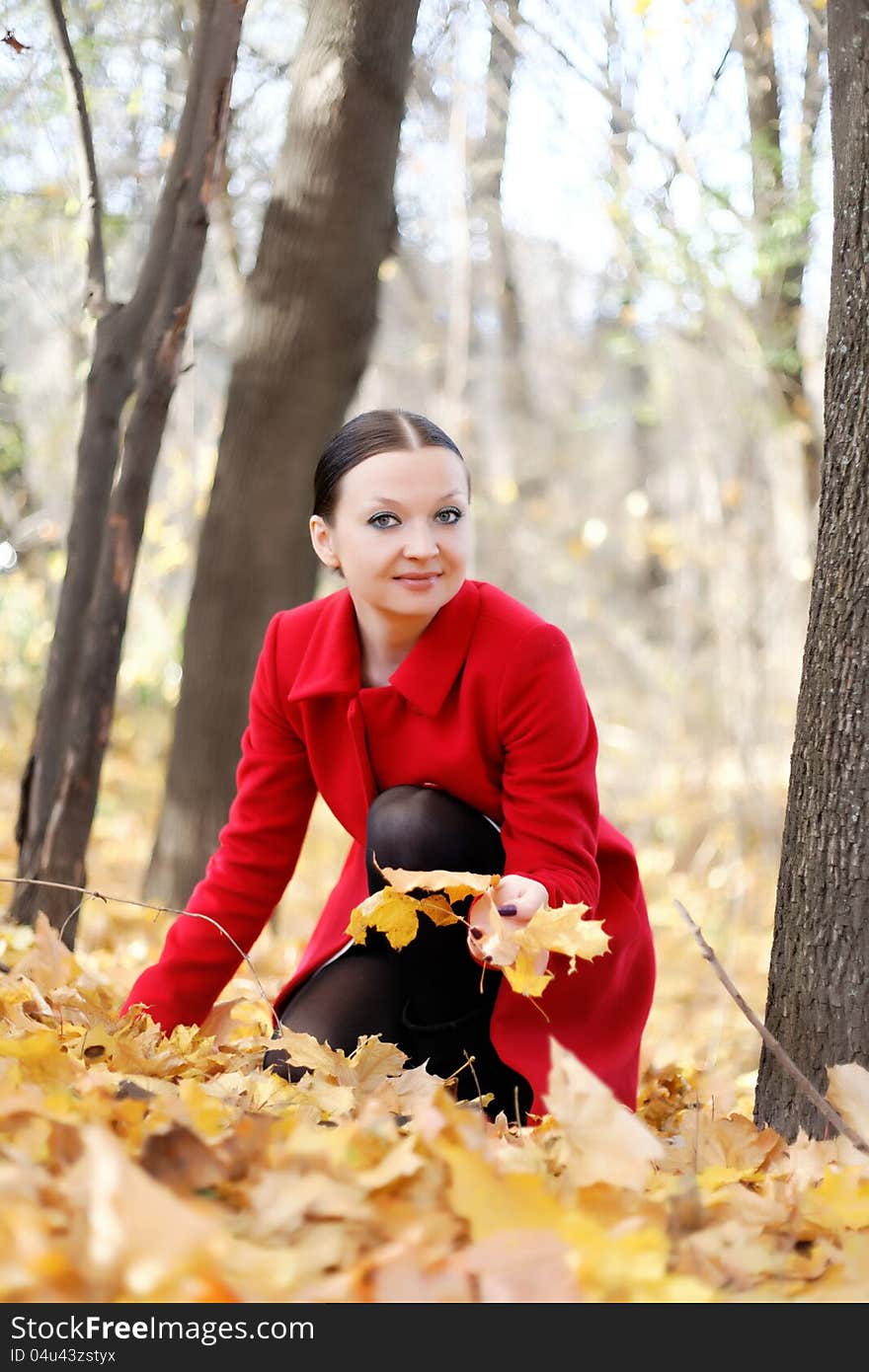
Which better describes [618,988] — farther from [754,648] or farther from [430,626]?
[754,648]

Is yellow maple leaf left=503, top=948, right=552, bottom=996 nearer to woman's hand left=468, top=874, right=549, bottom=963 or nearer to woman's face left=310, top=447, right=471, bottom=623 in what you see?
woman's hand left=468, top=874, right=549, bottom=963

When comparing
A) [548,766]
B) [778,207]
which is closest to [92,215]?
[548,766]

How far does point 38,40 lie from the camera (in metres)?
3.10

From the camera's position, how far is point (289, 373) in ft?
12.0

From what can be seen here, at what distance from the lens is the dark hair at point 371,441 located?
1947 mm

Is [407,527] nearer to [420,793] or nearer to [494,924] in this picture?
[420,793]

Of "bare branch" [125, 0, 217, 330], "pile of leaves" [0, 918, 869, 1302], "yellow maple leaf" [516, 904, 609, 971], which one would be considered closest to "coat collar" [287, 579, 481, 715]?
"yellow maple leaf" [516, 904, 609, 971]

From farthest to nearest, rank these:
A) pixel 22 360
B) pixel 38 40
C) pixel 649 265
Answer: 1. pixel 22 360
2. pixel 649 265
3. pixel 38 40

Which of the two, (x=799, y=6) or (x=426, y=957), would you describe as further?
(x=799, y=6)

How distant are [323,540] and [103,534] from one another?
0.95m

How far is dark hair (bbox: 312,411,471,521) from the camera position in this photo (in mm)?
1947

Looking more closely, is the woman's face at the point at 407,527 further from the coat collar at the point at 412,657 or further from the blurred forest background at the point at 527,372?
the blurred forest background at the point at 527,372
